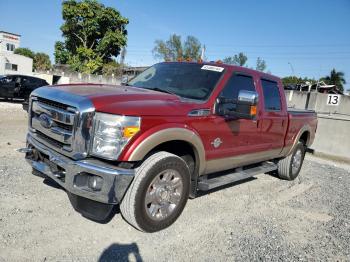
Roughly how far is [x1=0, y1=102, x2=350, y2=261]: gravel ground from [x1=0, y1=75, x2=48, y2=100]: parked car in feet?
39.7

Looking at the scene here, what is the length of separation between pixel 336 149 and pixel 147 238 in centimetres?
865

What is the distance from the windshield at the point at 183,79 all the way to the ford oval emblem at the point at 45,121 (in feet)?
4.98

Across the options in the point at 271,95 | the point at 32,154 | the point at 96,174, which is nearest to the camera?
the point at 96,174

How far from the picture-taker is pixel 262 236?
419 cm

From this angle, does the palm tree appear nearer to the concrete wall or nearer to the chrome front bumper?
the concrete wall

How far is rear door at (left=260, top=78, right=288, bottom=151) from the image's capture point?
18.3 ft

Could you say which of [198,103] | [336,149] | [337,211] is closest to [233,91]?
[198,103]

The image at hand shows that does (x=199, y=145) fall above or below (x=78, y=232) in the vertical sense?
above

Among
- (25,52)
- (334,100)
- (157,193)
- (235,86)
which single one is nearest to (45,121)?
(157,193)

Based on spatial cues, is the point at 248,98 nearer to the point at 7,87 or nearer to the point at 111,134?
the point at 111,134

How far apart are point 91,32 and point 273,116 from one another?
39.8 m

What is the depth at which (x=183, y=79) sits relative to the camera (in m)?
4.88

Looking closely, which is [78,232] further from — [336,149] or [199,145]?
[336,149]

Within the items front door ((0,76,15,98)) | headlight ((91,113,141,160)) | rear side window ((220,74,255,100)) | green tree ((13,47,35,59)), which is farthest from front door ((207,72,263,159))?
green tree ((13,47,35,59))
